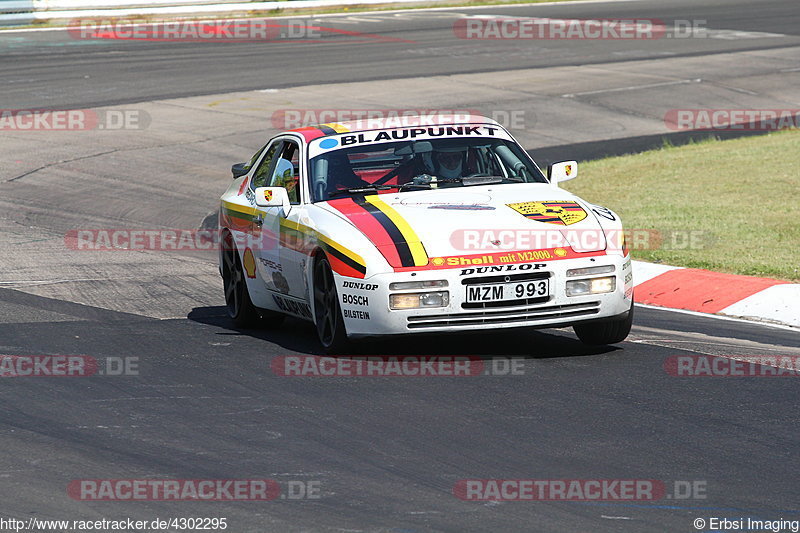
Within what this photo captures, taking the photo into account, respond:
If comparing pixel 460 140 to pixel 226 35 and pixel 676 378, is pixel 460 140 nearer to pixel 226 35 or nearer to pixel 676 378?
pixel 676 378

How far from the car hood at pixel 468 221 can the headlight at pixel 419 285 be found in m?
0.12

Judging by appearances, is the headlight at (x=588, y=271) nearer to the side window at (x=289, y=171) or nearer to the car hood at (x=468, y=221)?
the car hood at (x=468, y=221)

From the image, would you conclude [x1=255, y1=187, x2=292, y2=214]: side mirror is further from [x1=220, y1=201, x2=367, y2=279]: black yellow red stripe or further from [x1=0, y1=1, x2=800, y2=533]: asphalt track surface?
[x1=0, y1=1, x2=800, y2=533]: asphalt track surface

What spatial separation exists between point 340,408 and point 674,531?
2566 millimetres

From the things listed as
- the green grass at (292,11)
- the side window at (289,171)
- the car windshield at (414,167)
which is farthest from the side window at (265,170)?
the green grass at (292,11)

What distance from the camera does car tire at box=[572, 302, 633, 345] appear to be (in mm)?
9008

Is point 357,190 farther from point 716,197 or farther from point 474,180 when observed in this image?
point 716,197

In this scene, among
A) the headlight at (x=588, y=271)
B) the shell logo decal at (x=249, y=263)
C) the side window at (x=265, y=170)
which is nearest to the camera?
the headlight at (x=588, y=271)

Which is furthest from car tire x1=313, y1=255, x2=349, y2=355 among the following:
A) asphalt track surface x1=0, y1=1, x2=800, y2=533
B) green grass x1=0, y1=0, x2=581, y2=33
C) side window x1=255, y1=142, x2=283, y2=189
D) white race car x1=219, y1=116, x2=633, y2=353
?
green grass x1=0, y1=0, x2=581, y2=33

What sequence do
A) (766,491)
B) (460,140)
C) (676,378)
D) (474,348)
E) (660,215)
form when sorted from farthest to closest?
(660,215) < (460,140) < (474,348) < (676,378) < (766,491)

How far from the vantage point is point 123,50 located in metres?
32.2

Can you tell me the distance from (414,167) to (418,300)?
5.69 ft

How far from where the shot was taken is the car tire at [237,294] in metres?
10.7

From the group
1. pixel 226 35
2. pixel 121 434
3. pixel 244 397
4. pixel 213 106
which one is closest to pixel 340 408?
pixel 244 397
